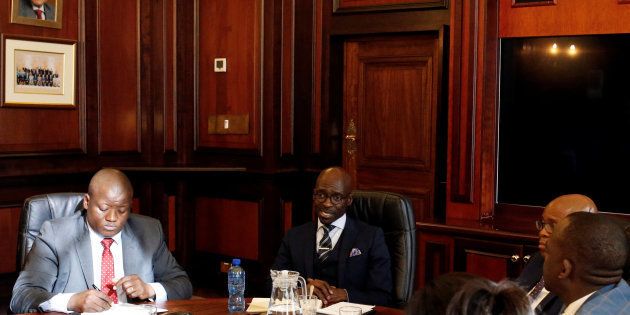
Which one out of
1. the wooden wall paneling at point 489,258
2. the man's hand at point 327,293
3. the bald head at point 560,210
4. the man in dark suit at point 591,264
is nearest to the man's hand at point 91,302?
the man's hand at point 327,293

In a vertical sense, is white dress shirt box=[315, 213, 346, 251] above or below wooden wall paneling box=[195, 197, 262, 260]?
above

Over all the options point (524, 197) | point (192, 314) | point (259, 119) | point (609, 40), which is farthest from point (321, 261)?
point (259, 119)

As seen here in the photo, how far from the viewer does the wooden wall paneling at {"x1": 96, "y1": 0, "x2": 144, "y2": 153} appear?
5.86 meters

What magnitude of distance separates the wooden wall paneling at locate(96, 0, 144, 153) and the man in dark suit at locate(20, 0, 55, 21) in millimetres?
372

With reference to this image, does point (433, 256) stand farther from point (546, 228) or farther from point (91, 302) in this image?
point (91, 302)

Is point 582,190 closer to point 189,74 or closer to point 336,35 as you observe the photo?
point 336,35

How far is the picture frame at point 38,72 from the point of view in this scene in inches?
210

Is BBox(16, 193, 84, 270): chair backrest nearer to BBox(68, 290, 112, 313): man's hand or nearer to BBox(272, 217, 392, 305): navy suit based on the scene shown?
BBox(68, 290, 112, 313): man's hand

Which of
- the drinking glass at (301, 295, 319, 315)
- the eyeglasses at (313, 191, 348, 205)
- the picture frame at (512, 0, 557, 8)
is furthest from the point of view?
the picture frame at (512, 0, 557, 8)

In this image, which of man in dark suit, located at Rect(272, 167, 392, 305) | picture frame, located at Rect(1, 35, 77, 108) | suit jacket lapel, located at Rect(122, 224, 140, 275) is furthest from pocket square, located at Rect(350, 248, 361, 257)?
picture frame, located at Rect(1, 35, 77, 108)

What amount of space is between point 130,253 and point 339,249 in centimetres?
82

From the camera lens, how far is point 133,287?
2.79 metres

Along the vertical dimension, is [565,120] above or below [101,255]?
above

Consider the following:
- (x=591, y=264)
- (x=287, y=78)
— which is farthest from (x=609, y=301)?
(x=287, y=78)
